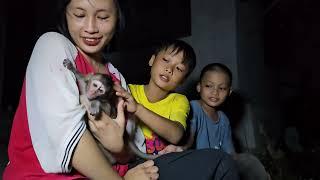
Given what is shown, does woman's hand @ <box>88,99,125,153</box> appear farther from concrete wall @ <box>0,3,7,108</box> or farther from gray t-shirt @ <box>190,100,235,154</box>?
concrete wall @ <box>0,3,7,108</box>

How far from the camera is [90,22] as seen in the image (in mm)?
927

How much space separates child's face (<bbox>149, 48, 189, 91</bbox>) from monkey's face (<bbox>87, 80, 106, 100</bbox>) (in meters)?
0.52

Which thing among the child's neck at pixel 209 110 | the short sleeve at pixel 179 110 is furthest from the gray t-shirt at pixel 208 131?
the short sleeve at pixel 179 110

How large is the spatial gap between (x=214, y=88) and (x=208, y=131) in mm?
185

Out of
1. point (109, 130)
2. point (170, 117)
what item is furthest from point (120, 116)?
point (170, 117)

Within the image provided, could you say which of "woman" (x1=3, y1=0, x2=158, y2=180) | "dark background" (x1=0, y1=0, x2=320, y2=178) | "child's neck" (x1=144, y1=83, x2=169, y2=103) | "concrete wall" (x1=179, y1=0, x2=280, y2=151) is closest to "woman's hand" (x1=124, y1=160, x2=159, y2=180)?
"woman" (x1=3, y1=0, x2=158, y2=180)

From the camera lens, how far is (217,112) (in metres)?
1.79

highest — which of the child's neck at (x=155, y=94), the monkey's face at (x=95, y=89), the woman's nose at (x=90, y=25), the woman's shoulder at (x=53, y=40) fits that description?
the woman's nose at (x=90, y=25)

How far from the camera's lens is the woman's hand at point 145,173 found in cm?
87

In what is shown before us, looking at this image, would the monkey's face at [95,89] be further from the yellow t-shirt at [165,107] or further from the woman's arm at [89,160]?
the yellow t-shirt at [165,107]

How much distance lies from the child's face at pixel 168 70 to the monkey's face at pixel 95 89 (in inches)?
20.4

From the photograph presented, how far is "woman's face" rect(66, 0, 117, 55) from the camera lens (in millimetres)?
922

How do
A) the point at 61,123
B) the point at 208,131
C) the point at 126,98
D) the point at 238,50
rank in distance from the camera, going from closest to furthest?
the point at 61,123, the point at 126,98, the point at 208,131, the point at 238,50

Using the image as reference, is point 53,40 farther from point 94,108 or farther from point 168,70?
point 168,70
